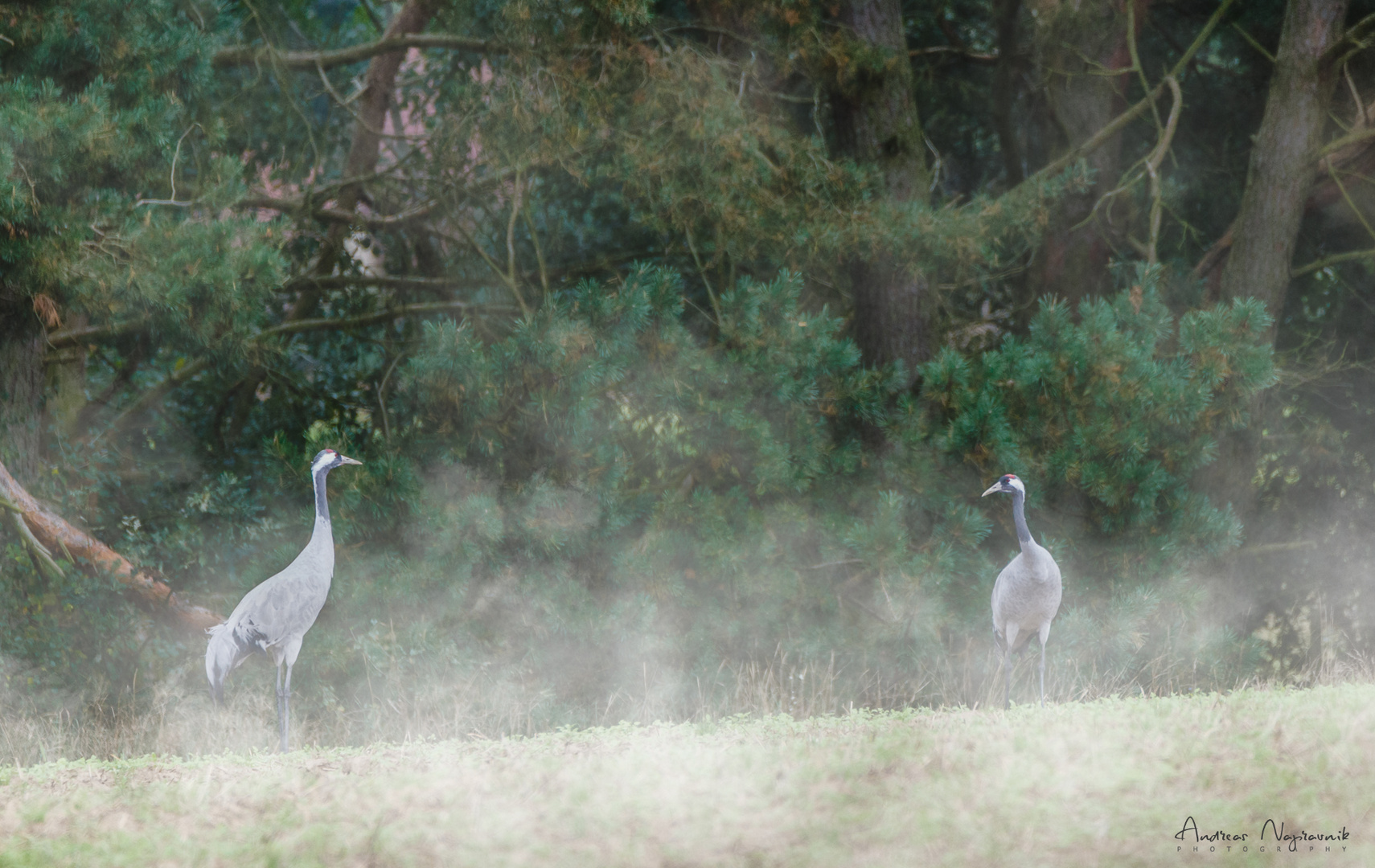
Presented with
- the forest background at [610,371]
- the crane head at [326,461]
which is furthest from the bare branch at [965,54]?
the crane head at [326,461]

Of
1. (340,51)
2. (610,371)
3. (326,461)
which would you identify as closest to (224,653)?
(326,461)

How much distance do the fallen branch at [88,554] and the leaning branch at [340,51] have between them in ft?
8.92

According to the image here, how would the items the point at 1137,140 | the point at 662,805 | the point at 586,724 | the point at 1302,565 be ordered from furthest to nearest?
the point at 1137,140 < the point at 1302,565 < the point at 586,724 < the point at 662,805

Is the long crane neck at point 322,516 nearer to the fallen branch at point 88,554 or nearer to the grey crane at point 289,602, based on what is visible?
the grey crane at point 289,602

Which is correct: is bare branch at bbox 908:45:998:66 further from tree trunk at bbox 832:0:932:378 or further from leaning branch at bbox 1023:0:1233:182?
leaning branch at bbox 1023:0:1233:182

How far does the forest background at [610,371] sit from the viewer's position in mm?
5898

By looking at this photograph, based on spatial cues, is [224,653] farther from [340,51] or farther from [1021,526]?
[340,51]

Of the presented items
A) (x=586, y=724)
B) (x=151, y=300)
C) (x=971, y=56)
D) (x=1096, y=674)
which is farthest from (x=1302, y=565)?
(x=151, y=300)

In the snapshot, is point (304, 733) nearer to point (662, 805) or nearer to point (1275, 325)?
point (662, 805)

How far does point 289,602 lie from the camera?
460 cm

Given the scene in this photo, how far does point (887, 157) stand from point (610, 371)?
7.91 feet

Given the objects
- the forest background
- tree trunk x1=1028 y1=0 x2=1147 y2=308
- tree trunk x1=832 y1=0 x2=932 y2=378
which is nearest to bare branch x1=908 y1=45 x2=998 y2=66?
tree trunk x1=1028 y1=0 x2=1147 y2=308

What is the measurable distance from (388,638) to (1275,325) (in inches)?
214

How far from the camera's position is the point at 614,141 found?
6.50 m
